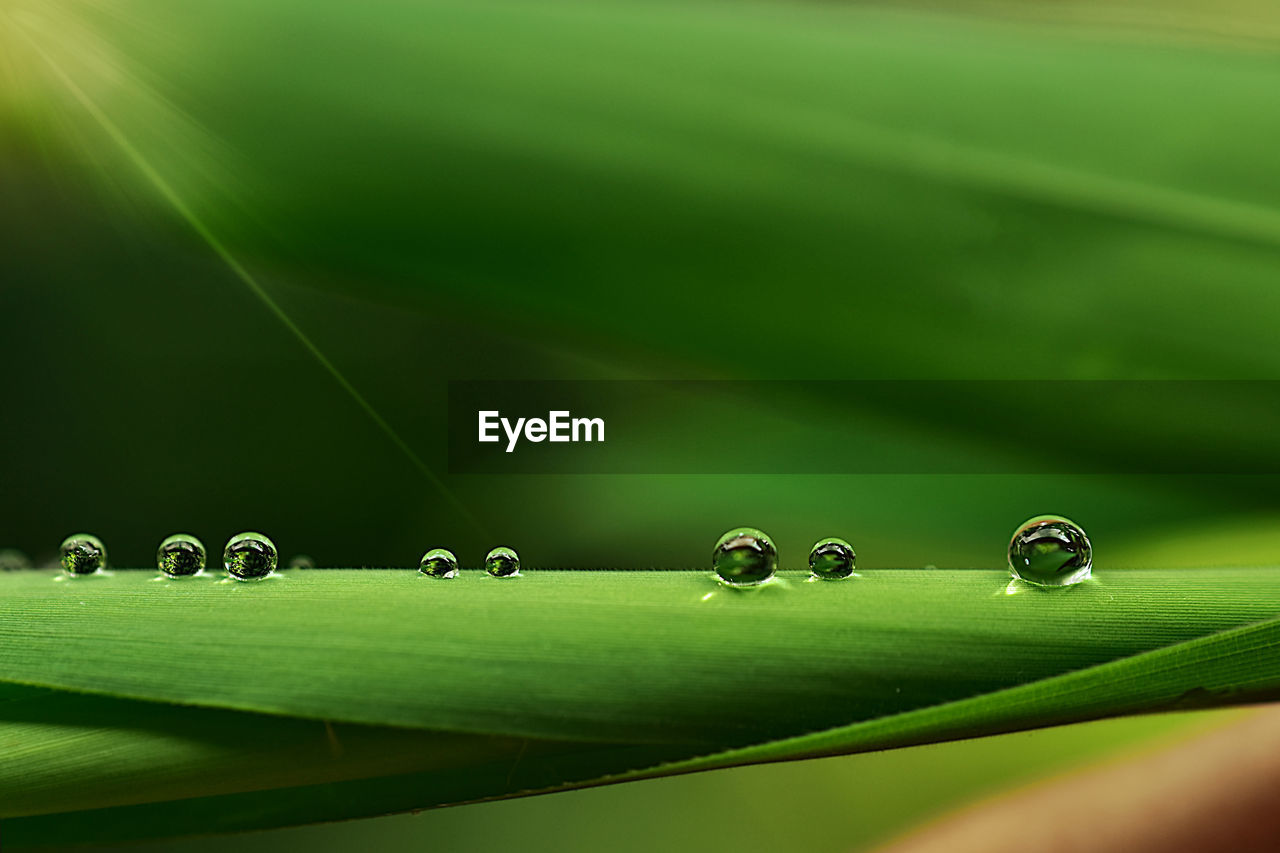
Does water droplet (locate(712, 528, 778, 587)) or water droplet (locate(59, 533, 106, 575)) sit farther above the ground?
water droplet (locate(59, 533, 106, 575))

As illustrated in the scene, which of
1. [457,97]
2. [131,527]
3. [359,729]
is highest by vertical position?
[457,97]

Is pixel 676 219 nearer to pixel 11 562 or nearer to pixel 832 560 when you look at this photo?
pixel 832 560

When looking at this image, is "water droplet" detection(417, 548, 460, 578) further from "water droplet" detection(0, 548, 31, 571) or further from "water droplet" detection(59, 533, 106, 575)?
"water droplet" detection(0, 548, 31, 571)

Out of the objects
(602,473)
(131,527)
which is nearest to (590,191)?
(602,473)

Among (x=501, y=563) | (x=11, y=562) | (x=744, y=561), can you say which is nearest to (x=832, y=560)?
(x=744, y=561)

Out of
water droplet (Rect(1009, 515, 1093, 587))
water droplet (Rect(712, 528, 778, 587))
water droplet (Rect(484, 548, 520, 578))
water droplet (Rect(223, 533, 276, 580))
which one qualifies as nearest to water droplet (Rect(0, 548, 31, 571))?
water droplet (Rect(223, 533, 276, 580))

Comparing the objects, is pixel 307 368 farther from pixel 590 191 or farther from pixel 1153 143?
pixel 1153 143

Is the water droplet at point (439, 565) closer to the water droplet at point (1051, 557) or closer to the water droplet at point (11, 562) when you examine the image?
the water droplet at point (1051, 557)
